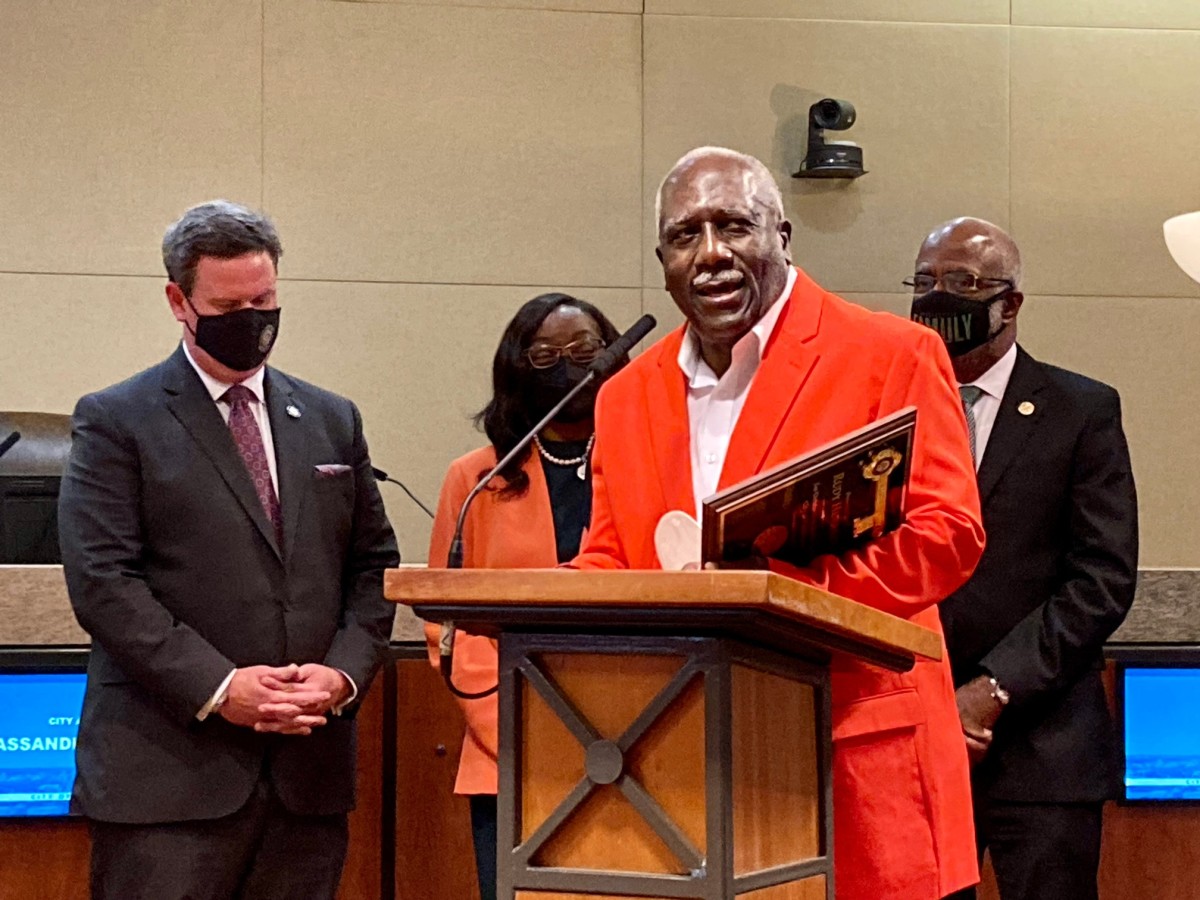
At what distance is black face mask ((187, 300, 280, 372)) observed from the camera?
2.98m

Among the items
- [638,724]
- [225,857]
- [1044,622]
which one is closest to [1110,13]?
[1044,622]

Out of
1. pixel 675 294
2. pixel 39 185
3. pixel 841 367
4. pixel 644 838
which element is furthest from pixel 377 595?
pixel 39 185

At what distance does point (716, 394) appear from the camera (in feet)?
7.32

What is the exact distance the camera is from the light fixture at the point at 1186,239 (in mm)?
4641

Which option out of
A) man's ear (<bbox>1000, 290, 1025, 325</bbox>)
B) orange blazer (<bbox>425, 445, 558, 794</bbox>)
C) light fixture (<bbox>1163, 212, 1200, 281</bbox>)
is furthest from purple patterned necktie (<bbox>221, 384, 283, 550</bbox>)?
light fixture (<bbox>1163, 212, 1200, 281</bbox>)

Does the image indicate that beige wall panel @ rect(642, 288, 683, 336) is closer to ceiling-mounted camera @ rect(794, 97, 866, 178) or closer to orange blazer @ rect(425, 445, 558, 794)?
ceiling-mounted camera @ rect(794, 97, 866, 178)

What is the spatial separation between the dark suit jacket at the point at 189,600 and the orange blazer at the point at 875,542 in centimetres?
87

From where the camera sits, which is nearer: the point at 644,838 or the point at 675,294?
the point at 644,838

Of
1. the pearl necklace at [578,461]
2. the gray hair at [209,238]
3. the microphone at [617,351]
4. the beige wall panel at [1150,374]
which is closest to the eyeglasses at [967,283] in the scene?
the pearl necklace at [578,461]

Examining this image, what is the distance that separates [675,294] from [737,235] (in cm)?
12

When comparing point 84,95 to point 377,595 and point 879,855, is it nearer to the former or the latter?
point 377,595

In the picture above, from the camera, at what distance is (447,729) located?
3.48 metres

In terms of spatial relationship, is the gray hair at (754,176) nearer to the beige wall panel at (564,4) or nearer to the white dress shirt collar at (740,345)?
the white dress shirt collar at (740,345)

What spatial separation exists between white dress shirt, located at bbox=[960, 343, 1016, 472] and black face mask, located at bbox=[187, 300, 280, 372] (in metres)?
1.32
